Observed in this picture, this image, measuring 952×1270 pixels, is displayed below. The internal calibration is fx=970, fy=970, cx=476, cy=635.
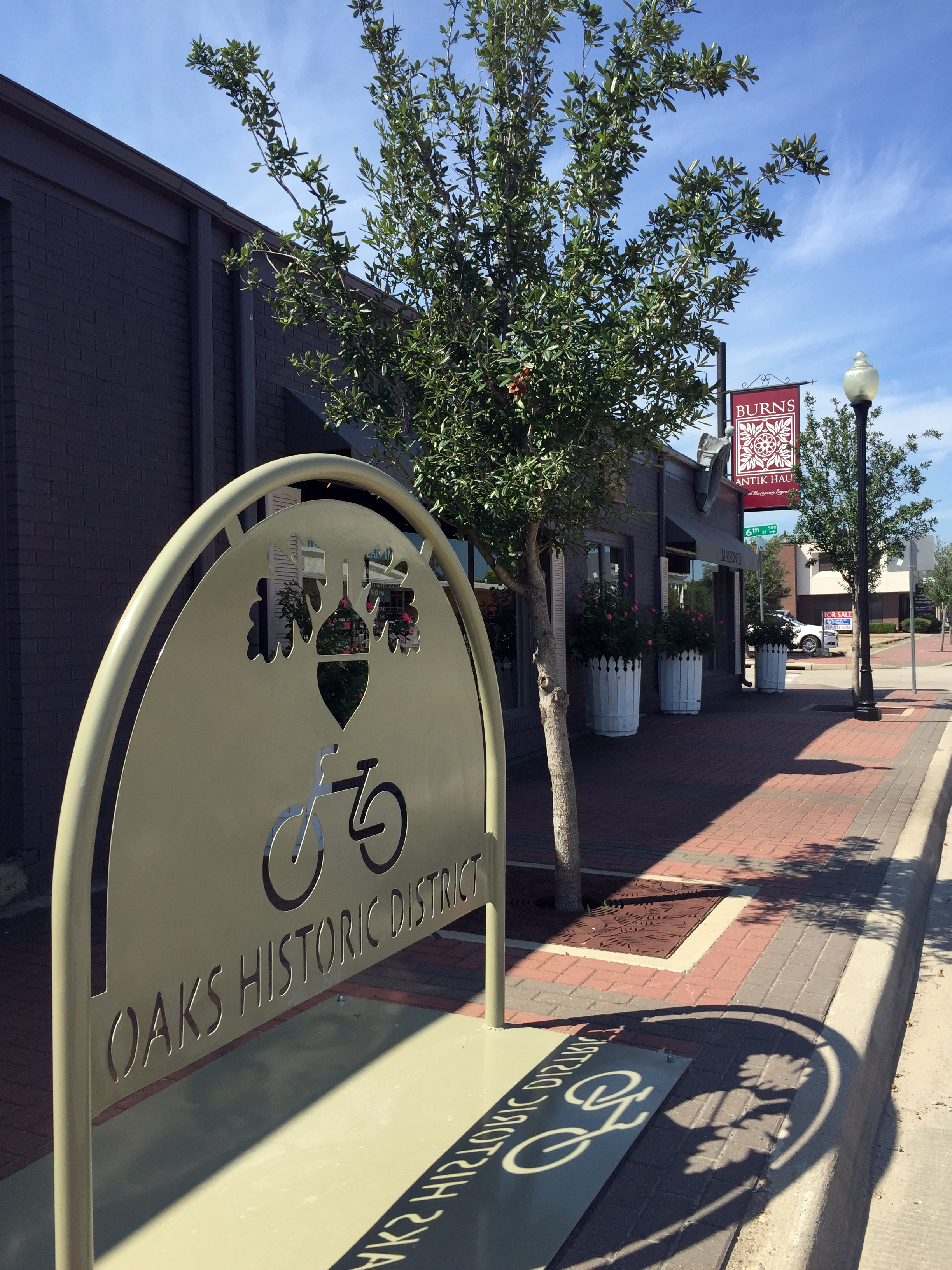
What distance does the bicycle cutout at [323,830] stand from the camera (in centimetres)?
275

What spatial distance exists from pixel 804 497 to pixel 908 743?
594cm

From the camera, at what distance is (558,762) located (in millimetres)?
5559

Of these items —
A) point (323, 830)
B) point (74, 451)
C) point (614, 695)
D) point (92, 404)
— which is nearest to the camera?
point (323, 830)

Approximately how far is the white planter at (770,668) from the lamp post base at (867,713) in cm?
424

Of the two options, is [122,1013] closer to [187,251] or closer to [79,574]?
[79,574]

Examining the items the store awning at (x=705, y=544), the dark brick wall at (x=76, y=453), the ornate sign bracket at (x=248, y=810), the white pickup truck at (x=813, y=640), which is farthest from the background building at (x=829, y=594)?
the ornate sign bracket at (x=248, y=810)

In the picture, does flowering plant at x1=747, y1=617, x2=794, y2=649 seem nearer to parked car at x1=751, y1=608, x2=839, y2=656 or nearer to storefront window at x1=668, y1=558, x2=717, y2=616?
storefront window at x1=668, y1=558, x2=717, y2=616

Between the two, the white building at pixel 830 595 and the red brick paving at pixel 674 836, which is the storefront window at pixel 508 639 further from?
the white building at pixel 830 595

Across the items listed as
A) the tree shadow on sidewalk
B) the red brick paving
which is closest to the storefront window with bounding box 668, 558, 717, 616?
the red brick paving

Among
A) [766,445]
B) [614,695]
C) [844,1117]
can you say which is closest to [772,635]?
[766,445]

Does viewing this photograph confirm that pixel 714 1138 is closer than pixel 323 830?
No

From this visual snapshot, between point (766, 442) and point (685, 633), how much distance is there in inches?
242

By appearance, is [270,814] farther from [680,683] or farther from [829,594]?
[829,594]

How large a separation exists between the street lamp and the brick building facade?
30.2 feet
